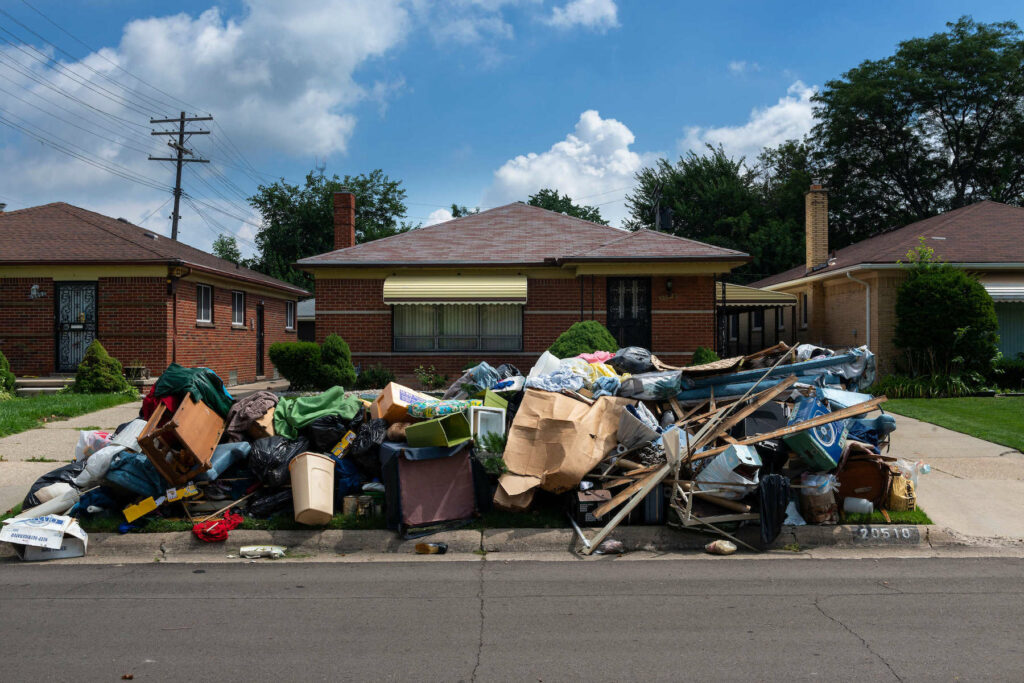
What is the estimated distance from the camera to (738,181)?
124 feet

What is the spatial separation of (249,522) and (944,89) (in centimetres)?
3743

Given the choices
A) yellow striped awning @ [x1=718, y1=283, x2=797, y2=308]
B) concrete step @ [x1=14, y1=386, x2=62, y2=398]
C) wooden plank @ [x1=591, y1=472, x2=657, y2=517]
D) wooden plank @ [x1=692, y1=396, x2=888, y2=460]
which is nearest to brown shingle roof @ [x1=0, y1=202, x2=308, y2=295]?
concrete step @ [x1=14, y1=386, x2=62, y2=398]

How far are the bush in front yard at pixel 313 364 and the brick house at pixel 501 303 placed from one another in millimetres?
1809

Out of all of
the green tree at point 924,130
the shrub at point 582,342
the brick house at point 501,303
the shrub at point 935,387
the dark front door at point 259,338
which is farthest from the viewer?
the green tree at point 924,130

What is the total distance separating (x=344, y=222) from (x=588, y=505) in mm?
15956

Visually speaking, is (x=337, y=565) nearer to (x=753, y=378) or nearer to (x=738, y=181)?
(x=753, y=378)

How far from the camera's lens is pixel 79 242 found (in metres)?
19.9

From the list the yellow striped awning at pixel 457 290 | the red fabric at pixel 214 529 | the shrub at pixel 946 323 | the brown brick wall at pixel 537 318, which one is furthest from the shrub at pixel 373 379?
the shrub at pixel 946 323

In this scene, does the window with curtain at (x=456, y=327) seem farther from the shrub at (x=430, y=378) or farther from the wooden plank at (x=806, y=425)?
the wooden plank at (x=806, y=425)

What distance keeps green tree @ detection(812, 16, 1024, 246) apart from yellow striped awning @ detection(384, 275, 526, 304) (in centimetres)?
2529

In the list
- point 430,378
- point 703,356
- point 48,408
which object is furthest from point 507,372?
point 48,408

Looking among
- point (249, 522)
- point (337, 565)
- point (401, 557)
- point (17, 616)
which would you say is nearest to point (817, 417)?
point (401, 557)

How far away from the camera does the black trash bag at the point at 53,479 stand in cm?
745

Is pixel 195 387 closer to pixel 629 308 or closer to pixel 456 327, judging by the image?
pixel 456 327
